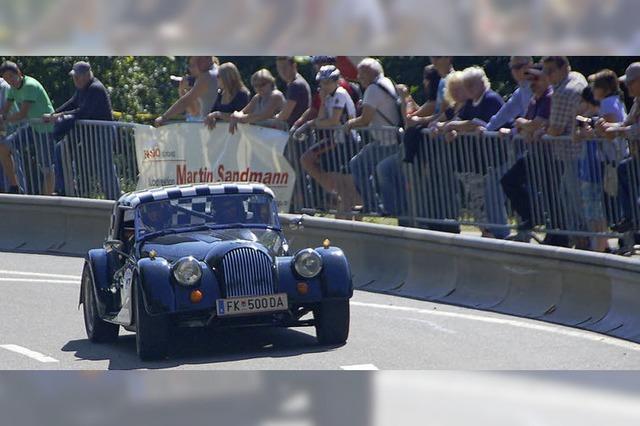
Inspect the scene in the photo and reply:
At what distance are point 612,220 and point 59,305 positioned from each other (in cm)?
524

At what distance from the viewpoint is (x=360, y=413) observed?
3.36m

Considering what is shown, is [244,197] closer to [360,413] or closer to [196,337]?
[196,337]

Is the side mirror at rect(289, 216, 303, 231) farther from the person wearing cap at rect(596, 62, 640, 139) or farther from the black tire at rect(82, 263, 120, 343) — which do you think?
the person wearing cap at rect(596, 62, 640, 139)

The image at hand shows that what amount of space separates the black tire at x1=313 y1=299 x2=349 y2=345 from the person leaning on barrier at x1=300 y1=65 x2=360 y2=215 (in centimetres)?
459

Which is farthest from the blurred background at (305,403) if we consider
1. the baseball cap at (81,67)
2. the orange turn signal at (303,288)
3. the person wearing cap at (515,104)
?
the baseball cap at (81,67)

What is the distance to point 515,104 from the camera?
11.9 m

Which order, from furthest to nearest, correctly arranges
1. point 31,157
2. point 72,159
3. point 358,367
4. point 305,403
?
point 31,157, point 72,159, point 358,367, point 305,403

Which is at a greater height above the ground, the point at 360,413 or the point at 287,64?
the point at 287,64

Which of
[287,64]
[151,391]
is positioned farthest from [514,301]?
[151,391]

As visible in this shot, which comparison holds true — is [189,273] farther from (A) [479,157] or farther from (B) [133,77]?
(B) [133,77]

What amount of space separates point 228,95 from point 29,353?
20.6 ft

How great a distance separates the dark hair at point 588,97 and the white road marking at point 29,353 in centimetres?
528

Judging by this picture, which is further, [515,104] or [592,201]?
[515,104]

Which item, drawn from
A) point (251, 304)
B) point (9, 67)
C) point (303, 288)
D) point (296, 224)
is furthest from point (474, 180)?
point (9, 67)
